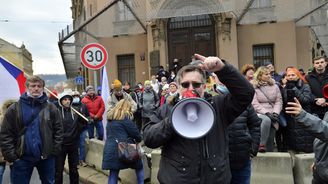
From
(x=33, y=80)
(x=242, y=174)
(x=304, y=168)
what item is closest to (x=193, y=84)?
(x=242, y=174)

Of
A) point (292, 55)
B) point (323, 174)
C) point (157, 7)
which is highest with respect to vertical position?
point (157, 7)

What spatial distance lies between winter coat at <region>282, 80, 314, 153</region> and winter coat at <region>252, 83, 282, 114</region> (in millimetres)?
187

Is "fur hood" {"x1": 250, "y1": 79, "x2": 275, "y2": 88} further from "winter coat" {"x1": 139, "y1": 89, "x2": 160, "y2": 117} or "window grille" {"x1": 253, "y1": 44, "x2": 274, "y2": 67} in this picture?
"window grille" {"x1": 253, "y1": 44, "x2": 274, "y2": 67}

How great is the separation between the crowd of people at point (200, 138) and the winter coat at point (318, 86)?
2 centimetres

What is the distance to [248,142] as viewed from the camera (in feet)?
17.0

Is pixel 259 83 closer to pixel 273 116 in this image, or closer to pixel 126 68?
pixel 273 116

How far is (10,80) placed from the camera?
294 inches

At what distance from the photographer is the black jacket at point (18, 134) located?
5688mm

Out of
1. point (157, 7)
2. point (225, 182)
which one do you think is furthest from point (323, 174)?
point (157, 7)

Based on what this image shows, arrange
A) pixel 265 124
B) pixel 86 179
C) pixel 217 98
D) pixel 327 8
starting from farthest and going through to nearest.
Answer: pixel 327 8 < pixel 86 179 < pixel 265 124 < pixel 217 98

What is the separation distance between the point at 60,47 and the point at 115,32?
12.1 ft

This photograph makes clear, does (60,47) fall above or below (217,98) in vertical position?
above

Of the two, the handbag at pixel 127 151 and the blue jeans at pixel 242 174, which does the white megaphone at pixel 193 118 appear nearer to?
the blue jeans at pixel 242 174

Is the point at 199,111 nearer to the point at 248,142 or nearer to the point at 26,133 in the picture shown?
the point at 248,142
